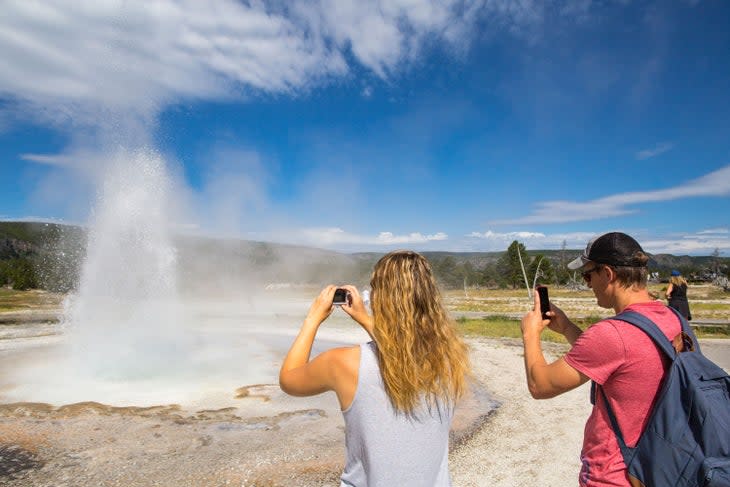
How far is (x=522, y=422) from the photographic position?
570 cm

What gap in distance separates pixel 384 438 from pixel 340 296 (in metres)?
0.54

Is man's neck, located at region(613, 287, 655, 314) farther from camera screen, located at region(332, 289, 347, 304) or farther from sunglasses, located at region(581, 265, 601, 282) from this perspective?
camera screen, located at region(332, 289, 347, 304)

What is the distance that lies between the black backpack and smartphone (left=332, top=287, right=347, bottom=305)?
40.1 inches

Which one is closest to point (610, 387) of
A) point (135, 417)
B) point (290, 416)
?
point (290, 416)

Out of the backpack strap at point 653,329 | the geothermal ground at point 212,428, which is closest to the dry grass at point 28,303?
the geothermal ground at point 212,428

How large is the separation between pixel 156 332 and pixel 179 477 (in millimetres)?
8694

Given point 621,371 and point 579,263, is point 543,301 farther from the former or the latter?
point 621,371

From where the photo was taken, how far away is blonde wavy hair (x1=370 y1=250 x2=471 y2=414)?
4.70 ft

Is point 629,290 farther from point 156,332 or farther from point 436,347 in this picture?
point 156,332

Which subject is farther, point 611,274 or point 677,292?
point 677,292

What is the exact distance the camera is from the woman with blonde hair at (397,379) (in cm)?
143

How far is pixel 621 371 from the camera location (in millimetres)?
1489

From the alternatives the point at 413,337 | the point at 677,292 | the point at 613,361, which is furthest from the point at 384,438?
the point at 677,292

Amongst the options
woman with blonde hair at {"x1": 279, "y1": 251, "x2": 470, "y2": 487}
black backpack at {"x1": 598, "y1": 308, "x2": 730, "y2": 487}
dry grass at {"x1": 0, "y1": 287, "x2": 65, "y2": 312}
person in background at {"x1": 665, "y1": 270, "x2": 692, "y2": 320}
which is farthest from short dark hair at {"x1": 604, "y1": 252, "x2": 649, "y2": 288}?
dry grass at {"x1": 0, "y1": 287, "x2": 65, "y2": 312}
